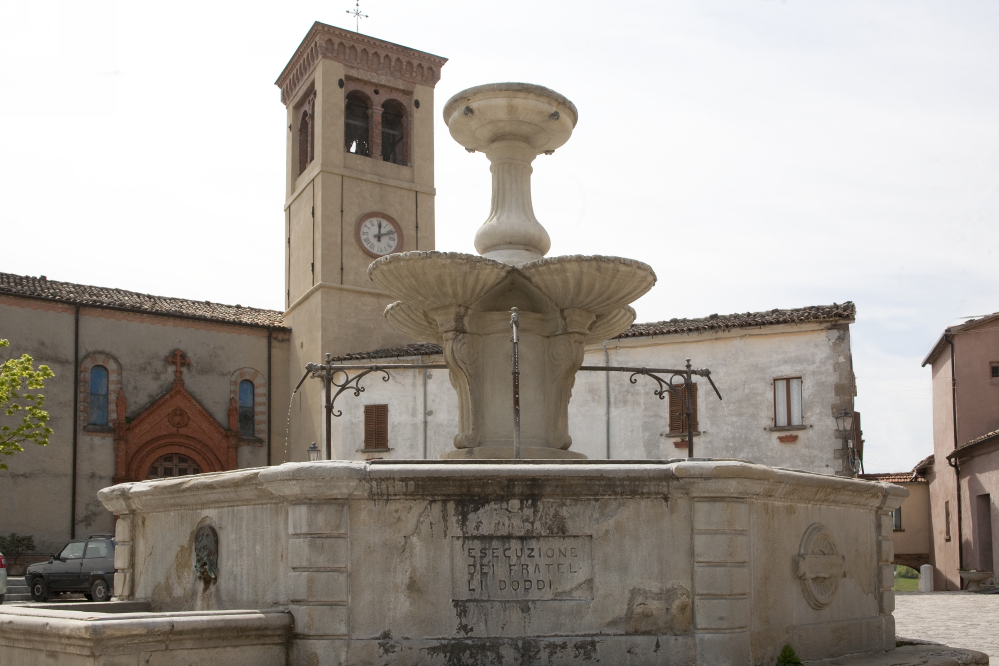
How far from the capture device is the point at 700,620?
6.39 m

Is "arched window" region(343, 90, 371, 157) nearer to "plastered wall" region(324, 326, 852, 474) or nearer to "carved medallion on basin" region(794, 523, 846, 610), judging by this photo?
"plastered wall" region(324, 326, 852, 474)

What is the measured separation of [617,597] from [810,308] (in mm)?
20275

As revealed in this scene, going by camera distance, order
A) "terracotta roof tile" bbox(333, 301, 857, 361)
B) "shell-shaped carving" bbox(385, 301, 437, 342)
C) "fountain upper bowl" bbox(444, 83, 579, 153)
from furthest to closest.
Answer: "terracotta roof tile" bbox(333, 301, 857, 361) < "shell-shaped carving" bbox(385, 301, 437, 342) < "fountain upper bowl" bbox(444, 83, 579, 153)

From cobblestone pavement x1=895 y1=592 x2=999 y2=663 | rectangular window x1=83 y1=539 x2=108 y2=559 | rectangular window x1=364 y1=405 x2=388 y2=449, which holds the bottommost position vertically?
cobblestone pavement x1=895 y1=592 x2=999 y2=663

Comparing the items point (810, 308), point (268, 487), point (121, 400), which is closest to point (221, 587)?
point (268, 487)

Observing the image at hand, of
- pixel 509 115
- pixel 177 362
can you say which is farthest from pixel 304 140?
pixel 509 115

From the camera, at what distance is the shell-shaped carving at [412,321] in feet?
31.7

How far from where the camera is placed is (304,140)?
114 ft

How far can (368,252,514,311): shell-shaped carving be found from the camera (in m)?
8.68

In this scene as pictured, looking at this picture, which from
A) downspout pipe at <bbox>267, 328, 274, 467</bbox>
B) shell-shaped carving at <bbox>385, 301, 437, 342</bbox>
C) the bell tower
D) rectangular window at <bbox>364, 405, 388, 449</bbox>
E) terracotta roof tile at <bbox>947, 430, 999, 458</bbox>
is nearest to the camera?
shell-shaped carving at <bbox>385, 301, 437, 342</bbox>

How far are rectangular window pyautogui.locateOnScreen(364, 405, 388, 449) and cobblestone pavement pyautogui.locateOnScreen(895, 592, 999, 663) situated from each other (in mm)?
14110

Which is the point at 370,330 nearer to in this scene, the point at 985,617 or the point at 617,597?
the point at 985,617

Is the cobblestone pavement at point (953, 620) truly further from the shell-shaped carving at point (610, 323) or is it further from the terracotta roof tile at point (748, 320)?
the terracotta roof tile at point (748, 320)

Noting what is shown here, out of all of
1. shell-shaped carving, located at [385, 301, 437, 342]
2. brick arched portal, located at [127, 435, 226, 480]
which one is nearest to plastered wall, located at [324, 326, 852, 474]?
brick arched portal, located at [127, 435, 226, 480]
